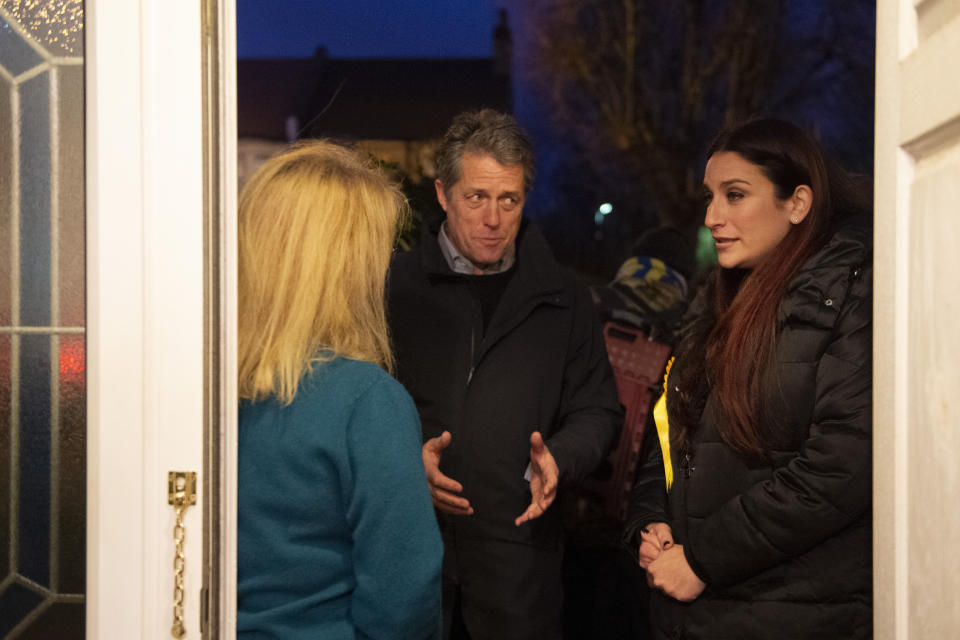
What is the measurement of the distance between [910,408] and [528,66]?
17.0 ft

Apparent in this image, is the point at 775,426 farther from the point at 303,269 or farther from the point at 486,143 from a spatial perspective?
the point at 486,143

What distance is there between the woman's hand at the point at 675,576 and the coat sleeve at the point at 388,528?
26.7 inches

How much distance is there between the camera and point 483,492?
2.38m

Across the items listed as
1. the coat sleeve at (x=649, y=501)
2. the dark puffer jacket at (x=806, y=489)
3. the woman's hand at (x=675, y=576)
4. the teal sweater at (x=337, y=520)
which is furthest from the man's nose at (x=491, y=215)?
the teal sweater at (x=337, y=520)

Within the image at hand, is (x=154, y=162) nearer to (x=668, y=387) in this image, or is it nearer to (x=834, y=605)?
(x=668, y=387)

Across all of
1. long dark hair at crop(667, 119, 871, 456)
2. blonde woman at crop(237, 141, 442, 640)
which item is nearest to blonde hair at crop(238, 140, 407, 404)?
blonde woman at crop(237, 141, 442, 640)

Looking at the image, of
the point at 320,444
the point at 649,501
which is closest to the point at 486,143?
the point at 649,501

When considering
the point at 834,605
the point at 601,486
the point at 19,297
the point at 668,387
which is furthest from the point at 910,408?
the point at 601,486

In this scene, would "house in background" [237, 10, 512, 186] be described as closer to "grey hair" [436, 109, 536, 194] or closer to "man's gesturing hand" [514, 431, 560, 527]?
"grey hair" [436, 109, 536, 194]

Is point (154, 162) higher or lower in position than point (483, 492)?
higher

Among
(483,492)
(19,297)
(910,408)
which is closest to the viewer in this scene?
(910,408)

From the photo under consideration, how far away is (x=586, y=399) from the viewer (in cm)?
251

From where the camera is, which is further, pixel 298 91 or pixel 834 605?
pixel 298 91

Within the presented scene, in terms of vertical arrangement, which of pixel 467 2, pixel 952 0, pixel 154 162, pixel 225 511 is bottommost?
pixel 225 511
